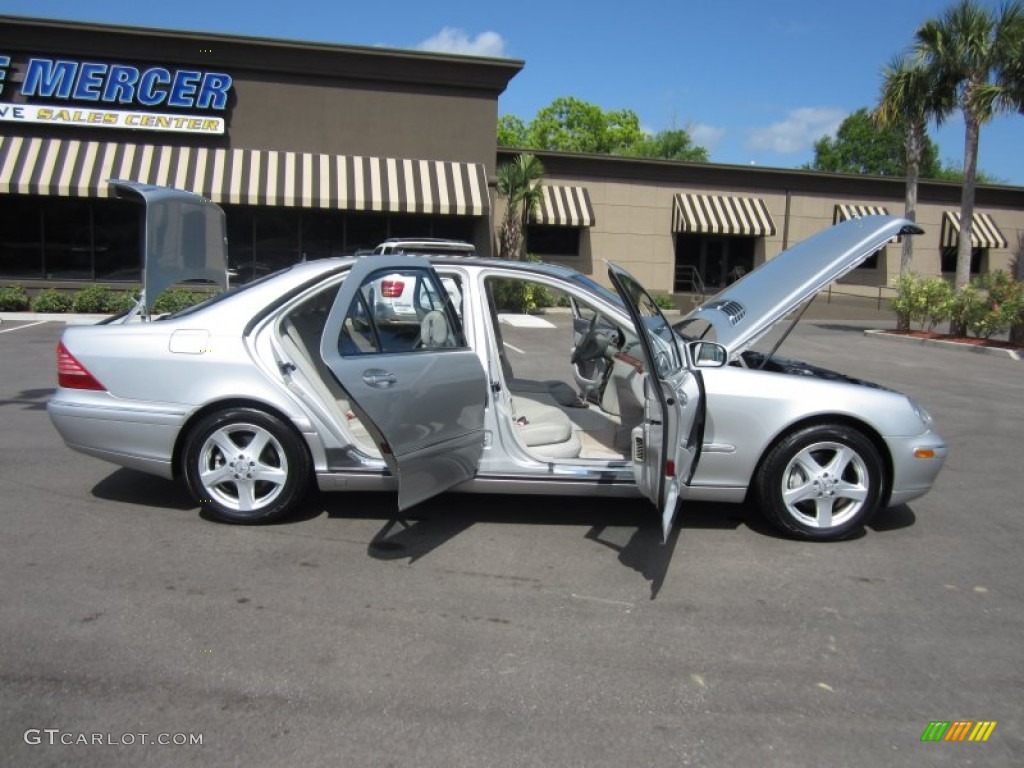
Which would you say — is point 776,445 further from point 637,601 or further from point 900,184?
point 900,184

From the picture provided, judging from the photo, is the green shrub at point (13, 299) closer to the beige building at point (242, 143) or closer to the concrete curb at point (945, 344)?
the beige building at point (242, 143)

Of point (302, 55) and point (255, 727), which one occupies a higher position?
point (302, 55)

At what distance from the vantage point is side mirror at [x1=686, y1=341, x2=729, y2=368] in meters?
4.64

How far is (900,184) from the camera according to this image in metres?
28.2

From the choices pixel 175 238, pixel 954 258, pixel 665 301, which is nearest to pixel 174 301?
pixel 175 238

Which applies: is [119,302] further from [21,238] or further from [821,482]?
[821,482]

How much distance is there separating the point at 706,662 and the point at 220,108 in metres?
Result: 21.1

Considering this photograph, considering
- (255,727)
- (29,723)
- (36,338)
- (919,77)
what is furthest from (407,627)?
(919,77)

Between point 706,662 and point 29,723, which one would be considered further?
point 706,662

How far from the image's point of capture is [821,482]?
4.80 metres

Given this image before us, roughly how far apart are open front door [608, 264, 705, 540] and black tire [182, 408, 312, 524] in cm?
199

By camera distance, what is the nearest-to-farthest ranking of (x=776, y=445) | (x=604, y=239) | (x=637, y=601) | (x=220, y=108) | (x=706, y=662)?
(x=706, y=662) → (x=637, y=601) → (x=776, y=445) → (x=220, y=108) → (x=604, y=239)

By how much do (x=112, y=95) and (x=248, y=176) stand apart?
3.86 metres

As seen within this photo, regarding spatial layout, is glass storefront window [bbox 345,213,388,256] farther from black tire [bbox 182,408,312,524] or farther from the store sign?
black tire [bbox 182,408,312,524]
